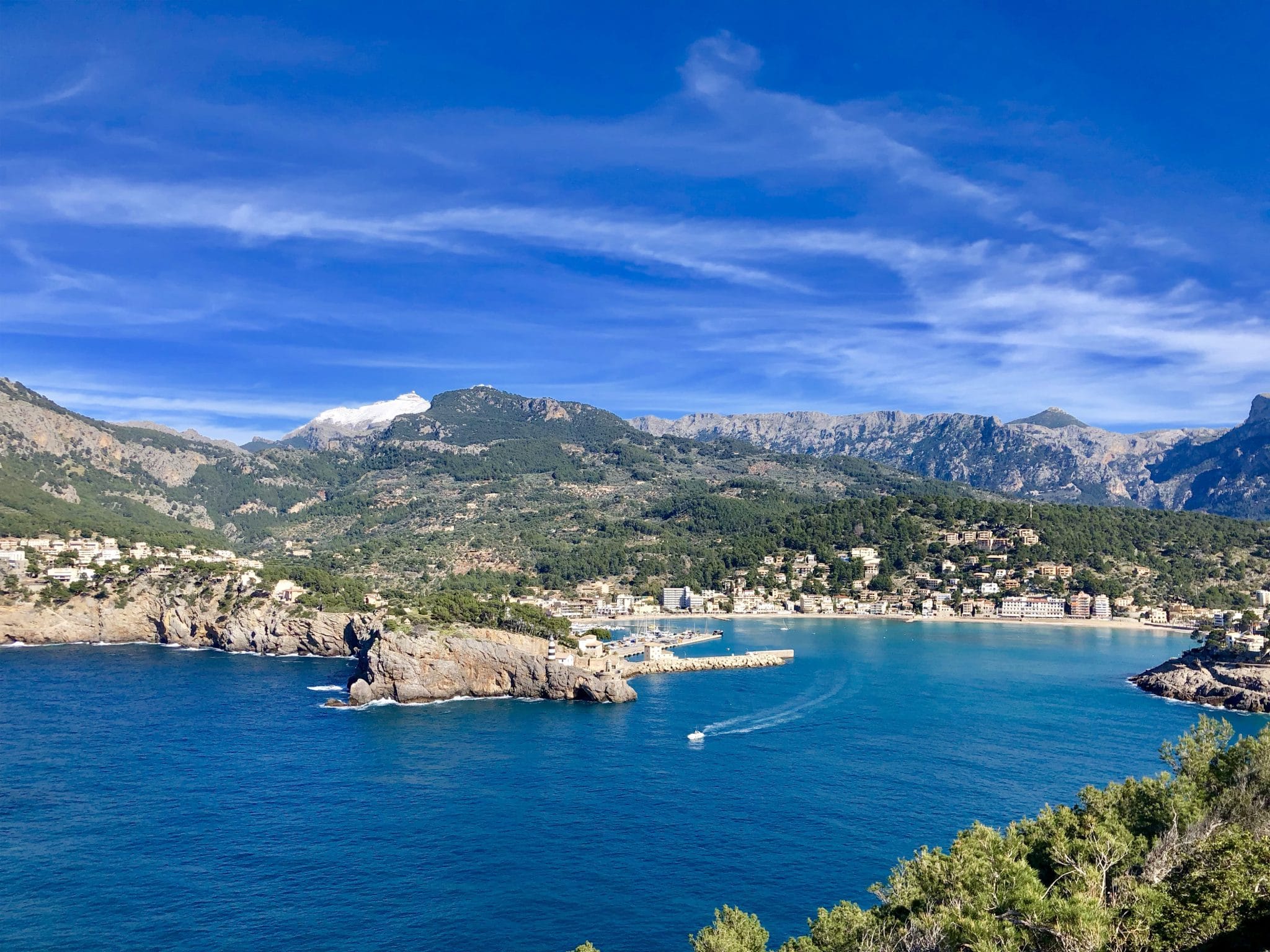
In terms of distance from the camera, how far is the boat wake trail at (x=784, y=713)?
6762 cm

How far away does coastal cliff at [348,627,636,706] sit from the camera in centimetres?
7650

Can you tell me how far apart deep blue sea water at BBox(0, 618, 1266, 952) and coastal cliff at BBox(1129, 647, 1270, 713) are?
4.03 metres

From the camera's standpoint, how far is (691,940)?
2555cm

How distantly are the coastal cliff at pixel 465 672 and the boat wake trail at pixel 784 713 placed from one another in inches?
494

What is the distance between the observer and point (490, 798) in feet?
165

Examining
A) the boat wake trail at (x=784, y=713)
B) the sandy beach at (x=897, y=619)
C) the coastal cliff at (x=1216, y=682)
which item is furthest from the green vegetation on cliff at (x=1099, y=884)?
the sandy beach at (x=897, y=619)

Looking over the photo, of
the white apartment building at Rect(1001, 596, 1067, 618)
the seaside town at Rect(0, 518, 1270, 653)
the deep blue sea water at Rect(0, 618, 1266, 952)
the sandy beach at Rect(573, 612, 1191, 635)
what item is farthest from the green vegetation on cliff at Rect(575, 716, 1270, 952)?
the white apartment building at Rect(1001, 596, 1067, 618)

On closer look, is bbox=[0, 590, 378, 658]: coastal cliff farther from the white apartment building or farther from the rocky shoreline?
the white apartment building

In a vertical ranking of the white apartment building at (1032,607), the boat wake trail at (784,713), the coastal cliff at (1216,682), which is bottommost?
the boat wake trail at (784,713)

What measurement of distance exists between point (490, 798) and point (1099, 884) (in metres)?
34.4

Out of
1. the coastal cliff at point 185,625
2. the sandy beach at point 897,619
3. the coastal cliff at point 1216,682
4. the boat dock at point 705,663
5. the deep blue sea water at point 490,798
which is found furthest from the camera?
the sandy beach at point 897,619

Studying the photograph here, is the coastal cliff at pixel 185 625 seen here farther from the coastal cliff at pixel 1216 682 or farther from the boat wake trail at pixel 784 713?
the coastal cliff at pixel 1216 682

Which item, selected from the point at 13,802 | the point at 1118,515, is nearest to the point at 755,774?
the point at 13,802

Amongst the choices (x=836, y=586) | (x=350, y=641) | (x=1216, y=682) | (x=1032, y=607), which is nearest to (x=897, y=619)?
(x=836, y=586)
